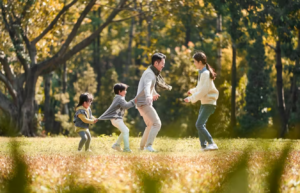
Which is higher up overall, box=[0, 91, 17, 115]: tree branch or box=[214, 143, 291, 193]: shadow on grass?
box=[214, 143, 291, 193]: shadow on grass

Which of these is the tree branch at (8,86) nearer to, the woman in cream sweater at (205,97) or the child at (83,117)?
the child at (83,117)

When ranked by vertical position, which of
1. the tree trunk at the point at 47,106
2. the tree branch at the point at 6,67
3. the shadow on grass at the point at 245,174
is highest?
the tree branch at the point at 6,67

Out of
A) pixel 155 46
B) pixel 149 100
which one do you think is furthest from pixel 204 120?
pixel 155 46

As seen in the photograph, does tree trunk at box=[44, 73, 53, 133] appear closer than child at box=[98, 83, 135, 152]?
No

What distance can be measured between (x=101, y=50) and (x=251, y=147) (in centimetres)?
4955

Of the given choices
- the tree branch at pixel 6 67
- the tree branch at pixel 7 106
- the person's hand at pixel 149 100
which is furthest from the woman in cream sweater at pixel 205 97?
the tree branch at pixel 7 106

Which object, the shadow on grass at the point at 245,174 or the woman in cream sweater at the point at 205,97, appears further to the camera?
the woman in cream sweater at the point at 205,97

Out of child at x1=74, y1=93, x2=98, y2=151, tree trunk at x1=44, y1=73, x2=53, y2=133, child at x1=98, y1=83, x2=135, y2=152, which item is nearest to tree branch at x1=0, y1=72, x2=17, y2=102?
child at x1=74, y1=93, x2=98, y2=151

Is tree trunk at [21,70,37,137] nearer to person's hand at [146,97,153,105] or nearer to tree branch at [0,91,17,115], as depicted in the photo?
tree branch at [0,91,17,115]

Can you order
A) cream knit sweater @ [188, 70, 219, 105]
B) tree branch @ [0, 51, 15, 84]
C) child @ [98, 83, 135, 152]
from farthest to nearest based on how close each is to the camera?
tree branch @ [0, 51, 15, 84], child @ [98, 83, 135, 152], cream knit sweater @ [188, 70, 219, 105]

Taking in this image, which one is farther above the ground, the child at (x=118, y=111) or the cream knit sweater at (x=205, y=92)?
the cream knit sweater at (x=205, y=92)

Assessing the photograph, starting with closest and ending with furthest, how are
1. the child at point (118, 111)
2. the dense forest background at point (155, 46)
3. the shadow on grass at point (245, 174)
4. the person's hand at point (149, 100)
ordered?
the shadow on grass at point (245, 174)
the person's hand at point (149, 100)
the child at point (118, 111)
the dense forest background at point (155, 46)

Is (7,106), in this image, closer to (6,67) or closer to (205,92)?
(6,67)

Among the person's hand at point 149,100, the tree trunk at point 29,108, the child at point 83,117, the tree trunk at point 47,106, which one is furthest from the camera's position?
the tree trunk at point 47,106
